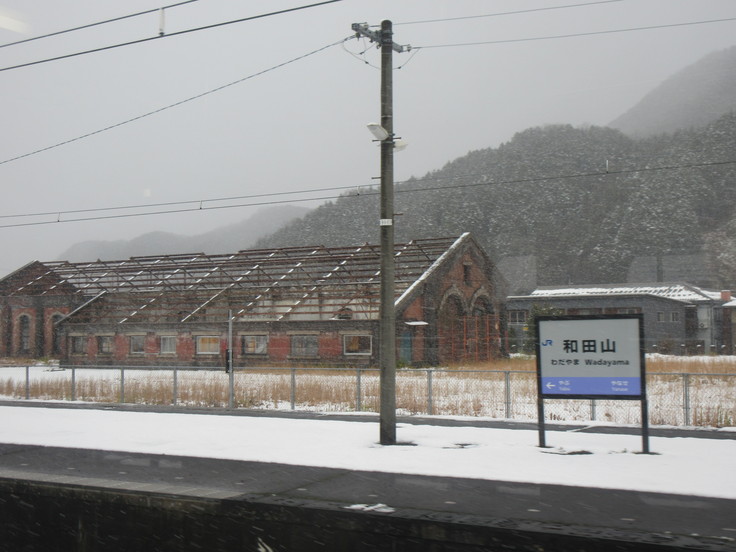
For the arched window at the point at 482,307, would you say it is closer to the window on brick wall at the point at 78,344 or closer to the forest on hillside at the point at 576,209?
the forest on hillside at the point at 576,209

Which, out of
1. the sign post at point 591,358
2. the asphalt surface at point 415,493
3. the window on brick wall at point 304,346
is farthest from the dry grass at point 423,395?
the window on brick wall at point 304,346

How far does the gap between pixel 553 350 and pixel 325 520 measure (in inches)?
209

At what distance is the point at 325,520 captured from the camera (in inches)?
263

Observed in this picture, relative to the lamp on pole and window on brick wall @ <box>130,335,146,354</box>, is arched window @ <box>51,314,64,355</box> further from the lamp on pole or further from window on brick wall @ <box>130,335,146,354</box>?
the lamp on pole

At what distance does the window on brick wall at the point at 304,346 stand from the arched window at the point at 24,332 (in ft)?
83.6

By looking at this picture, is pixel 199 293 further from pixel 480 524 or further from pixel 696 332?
pixel 480 524

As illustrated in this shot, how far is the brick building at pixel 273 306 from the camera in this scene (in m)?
38.0

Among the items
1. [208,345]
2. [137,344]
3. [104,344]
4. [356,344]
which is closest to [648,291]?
[356,344]

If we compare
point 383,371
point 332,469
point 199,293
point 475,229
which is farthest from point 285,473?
point 475,229

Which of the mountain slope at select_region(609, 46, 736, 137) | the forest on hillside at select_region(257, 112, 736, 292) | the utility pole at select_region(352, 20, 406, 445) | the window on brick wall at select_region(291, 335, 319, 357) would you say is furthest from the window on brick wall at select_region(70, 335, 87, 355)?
the mountain slope at select_region(609, 46, 736, 137)

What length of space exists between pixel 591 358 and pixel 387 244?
3596mm

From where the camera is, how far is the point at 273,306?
1601 inches

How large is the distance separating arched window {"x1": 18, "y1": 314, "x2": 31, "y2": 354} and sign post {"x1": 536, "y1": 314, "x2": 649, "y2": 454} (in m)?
50.6

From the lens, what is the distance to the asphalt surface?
6.15m
